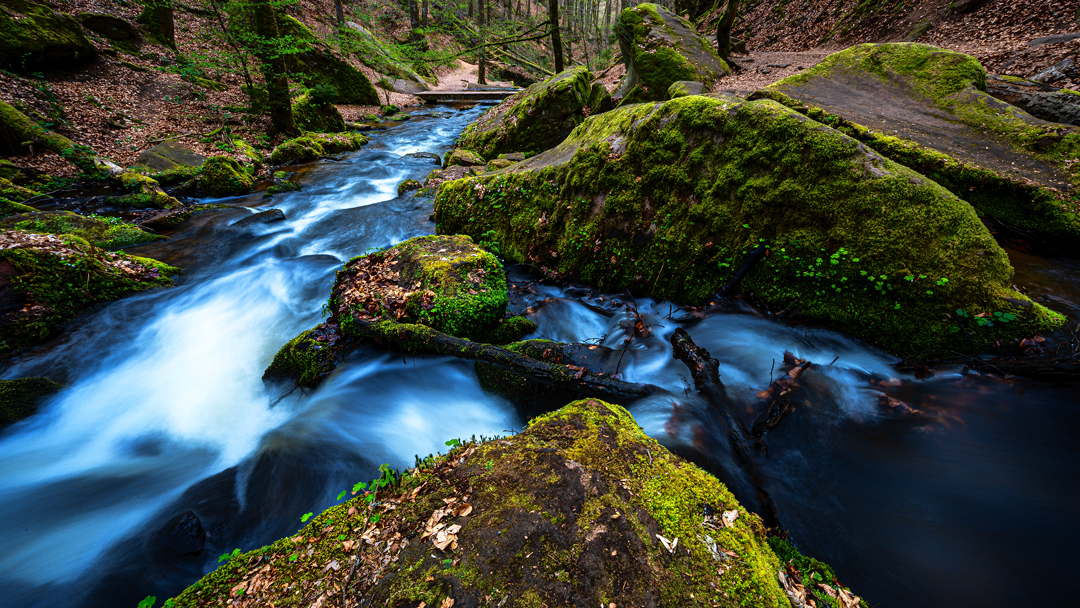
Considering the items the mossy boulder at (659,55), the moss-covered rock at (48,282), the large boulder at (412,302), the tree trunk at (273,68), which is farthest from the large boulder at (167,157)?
the mossy boulder at (659,55)

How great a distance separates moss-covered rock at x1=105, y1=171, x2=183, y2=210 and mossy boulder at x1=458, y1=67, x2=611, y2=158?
8.09 meters

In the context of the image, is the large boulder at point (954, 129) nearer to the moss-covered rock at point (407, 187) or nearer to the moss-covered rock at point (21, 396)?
the moss-covered rock at point (407, 187)

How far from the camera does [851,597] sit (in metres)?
2.17

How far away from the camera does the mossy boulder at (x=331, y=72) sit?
684 inches

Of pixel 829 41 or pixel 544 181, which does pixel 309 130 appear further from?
pixel 829 41

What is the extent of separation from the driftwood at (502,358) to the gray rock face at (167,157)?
10.4m

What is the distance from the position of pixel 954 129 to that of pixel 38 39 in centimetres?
2220

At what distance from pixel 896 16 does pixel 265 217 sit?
20.6m

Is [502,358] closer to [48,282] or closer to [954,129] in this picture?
[48,282]

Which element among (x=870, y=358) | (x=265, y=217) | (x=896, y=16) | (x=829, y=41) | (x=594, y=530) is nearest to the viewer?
(x=594, y=530)

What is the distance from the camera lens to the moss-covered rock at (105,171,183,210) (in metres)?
9.04

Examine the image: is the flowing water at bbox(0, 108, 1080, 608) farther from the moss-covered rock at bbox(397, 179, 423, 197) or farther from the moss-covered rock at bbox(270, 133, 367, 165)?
the moss-covered rock at bbox(270, 133, 367, 165)

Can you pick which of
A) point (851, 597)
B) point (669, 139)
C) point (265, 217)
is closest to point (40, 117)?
point (265, 217)

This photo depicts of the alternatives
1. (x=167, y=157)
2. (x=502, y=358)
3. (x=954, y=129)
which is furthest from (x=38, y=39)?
(x=954, y=129)
